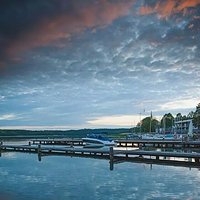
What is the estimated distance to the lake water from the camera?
25.6 m

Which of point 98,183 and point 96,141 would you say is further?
point 96,141

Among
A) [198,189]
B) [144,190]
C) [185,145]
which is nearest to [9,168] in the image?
[144,190]

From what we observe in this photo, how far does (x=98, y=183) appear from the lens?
30.1 metres

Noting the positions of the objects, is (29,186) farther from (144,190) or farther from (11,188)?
(144,190)

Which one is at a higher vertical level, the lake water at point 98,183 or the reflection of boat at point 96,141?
the reflection of boat at point 96,141

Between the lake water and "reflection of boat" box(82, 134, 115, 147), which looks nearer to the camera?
the lake water

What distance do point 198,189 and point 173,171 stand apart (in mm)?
9062

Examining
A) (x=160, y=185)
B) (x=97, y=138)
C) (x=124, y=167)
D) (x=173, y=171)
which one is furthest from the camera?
(x=97, y=138)

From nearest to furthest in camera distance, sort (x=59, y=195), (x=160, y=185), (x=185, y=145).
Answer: (x=59, y=195) < (x=160, y=185) < (x=185, y=145)

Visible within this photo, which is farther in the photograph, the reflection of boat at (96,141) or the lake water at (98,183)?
the reflection of boat at (96,141)

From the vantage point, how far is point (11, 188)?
28922 mm

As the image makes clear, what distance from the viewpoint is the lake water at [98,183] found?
25641mm

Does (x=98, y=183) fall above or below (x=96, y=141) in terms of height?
below

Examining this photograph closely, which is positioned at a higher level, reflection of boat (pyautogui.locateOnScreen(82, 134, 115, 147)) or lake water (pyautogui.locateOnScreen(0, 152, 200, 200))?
reflection of boat (pyautogui.locateOnScreen(82, 134, 115, 147))
